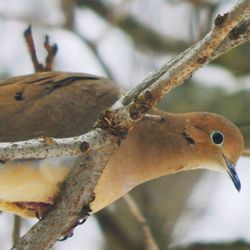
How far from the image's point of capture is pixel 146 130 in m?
3.57

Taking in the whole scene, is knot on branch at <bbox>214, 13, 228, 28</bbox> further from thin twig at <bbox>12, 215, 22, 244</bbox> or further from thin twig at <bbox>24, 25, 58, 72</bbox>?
thin twig at <bbox>12, 215, 22, 244</bbox>

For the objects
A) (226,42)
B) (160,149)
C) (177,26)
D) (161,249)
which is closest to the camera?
(226,42)

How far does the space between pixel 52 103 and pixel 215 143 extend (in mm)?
721

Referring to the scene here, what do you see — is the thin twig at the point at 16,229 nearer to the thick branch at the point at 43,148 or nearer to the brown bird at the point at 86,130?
the brown bird at the point at 86,130

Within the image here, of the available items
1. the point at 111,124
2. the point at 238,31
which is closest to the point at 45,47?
the point at 111,124

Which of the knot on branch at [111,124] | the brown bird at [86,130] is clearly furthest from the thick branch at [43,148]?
the brown bird at [86,130]

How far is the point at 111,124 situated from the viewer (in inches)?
106

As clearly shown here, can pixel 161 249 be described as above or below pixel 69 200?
above

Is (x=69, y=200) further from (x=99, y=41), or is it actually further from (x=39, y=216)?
(x=99, y=41)

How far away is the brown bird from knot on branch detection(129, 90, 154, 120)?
0.64 m

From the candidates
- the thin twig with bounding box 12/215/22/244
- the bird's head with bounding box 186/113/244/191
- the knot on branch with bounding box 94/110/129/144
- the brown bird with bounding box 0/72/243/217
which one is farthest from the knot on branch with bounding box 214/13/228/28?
the thin twig with bounding box 12/215/22/244

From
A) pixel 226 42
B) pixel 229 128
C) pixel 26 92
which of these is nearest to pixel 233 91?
pixel 229 128

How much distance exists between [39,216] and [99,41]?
1.93 meters

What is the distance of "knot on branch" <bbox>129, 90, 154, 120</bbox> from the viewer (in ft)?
8.53
